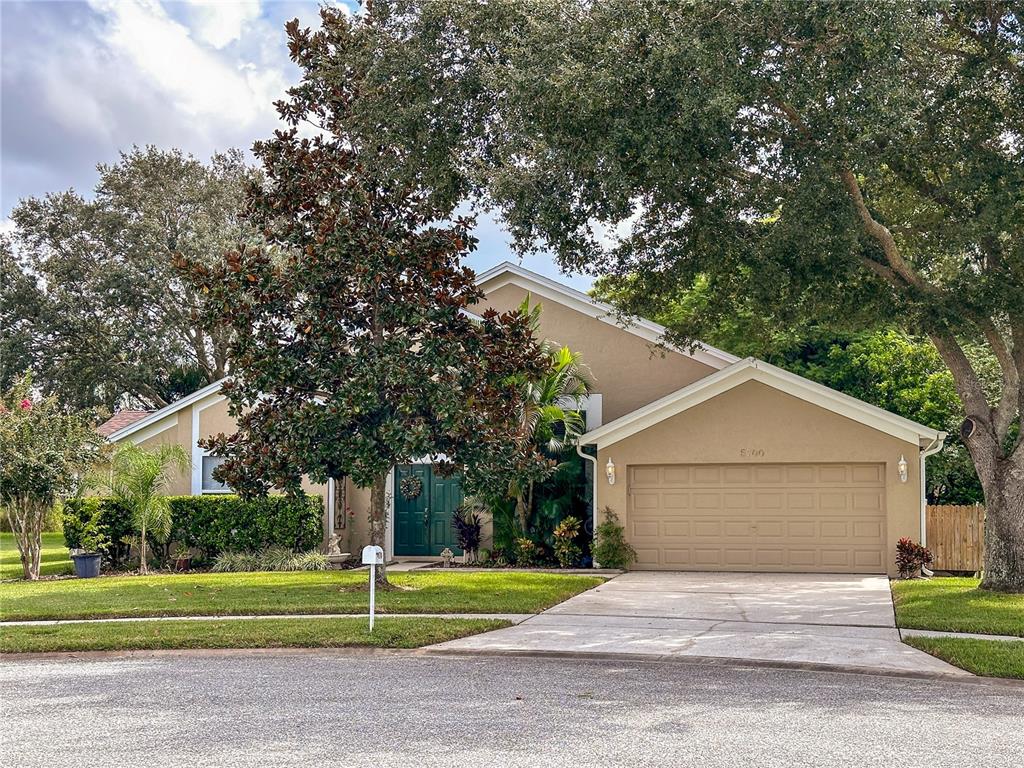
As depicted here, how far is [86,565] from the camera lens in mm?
19297

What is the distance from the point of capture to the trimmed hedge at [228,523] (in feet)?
66.4

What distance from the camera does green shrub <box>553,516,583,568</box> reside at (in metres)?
19.3

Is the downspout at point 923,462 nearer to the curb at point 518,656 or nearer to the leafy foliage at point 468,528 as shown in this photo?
the leafy foliage at point 468,528

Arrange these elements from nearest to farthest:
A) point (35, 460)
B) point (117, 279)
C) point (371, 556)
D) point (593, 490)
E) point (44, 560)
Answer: point (371, 556) < point (35, 460) < point (593, 490) < point (44, 560) < point (117, 279)

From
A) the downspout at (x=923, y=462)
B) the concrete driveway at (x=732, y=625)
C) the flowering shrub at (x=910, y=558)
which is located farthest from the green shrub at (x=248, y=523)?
the downspout at (x=923, y=462)

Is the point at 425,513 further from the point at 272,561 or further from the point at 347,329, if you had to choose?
the point at 347,329

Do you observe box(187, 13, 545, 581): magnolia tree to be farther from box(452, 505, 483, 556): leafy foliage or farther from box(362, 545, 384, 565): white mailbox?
box(452, 505, 483, 556): leafy foliage

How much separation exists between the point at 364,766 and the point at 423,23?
32.2 ft

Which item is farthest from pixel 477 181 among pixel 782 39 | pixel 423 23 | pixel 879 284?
pixel 879 284

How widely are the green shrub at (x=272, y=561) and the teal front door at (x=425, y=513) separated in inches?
85.1

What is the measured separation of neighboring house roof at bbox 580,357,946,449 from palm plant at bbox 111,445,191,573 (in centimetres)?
832

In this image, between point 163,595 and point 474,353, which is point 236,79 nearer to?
point 474,353

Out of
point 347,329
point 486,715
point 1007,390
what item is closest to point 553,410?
point 347,329

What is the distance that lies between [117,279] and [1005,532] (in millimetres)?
30591
